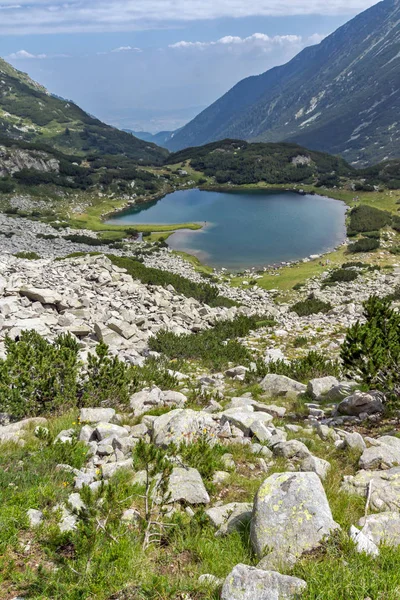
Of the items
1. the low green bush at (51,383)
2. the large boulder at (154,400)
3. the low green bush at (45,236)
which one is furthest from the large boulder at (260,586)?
the low green bush at (45,236)

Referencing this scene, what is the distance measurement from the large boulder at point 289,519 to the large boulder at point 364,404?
15.8ft

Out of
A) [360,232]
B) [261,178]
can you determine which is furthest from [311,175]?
[360,232]

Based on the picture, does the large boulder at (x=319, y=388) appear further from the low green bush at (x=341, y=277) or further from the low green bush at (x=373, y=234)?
the low green bush at (x=373, y=234)

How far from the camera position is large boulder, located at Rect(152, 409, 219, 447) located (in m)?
7.31

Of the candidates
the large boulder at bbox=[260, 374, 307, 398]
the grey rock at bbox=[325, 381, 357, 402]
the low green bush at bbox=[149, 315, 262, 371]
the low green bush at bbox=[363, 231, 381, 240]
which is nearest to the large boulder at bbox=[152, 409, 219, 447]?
the large boulder at bbox=[260, 374, 307, 398]

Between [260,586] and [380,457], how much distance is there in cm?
382

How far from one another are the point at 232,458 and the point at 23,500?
3443mm

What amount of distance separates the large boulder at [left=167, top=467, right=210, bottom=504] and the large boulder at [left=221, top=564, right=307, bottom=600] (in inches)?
71.0

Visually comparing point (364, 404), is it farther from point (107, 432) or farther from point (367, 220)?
point (367, 220)

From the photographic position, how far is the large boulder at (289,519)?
405 centimetres

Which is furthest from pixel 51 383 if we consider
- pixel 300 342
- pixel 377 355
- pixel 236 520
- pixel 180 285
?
pixel 180 285

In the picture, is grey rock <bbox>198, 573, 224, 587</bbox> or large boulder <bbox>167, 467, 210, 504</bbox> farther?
→ large boulder <bbox>167, 467, 210, 504</bbox>

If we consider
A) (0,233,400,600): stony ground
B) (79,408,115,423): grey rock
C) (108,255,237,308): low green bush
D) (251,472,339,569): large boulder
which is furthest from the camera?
(108,255,237,308): low green bush

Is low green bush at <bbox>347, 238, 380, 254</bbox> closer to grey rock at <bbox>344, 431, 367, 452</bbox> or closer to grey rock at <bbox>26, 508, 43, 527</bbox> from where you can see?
grey rock at <bbox>344, 431, 367, 452</bbox>
